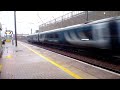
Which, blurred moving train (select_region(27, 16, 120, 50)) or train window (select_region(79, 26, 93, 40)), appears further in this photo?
train window (select_region(79, 26, 93, 40))

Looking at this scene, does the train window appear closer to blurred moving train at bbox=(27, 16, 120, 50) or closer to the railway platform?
blurred moving train at bbox=(27, 16, 120, 50)

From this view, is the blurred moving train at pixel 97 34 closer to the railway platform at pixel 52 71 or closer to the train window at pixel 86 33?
the train window at pixel 86 33

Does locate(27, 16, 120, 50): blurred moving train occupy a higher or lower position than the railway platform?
higher

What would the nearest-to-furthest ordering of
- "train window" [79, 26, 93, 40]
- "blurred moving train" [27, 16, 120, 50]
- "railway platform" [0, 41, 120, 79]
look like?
1. "railway platform" [0, 41, 120, 79]
2. "blurred moving train" [27, 16, 120, 50]
3. "train window" [79, 26, 93, 40]

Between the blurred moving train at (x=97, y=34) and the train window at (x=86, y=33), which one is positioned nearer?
the blurred moving train at (x=97, y=34)

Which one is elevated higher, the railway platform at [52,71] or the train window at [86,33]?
the train window at [86,33]

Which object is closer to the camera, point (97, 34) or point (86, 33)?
point (97, 34)

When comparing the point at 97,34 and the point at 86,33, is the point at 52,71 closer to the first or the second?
the point at 97,34

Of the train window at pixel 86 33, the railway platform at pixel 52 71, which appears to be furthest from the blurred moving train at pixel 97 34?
the railway platform at pixel 52 71

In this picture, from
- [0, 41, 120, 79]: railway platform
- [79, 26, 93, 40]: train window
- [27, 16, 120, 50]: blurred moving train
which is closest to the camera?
[0, 41, 120, 79]: railway platform

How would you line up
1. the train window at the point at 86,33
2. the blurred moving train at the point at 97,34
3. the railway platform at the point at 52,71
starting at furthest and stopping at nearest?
1. the train window at the point at 86,33
2. the blurred moving train at the point at 97,34
3. the railway platform at the point at 52,71

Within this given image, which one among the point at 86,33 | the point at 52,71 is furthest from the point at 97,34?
the point at 52,71

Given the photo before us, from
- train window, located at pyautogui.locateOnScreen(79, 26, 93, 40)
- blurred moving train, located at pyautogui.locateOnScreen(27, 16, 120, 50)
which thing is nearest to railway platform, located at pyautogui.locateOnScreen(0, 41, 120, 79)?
blurred moving train, located at pyautogui.locateOnScreen(27, 16, 120, 50)

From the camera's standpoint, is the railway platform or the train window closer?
the railway platform
